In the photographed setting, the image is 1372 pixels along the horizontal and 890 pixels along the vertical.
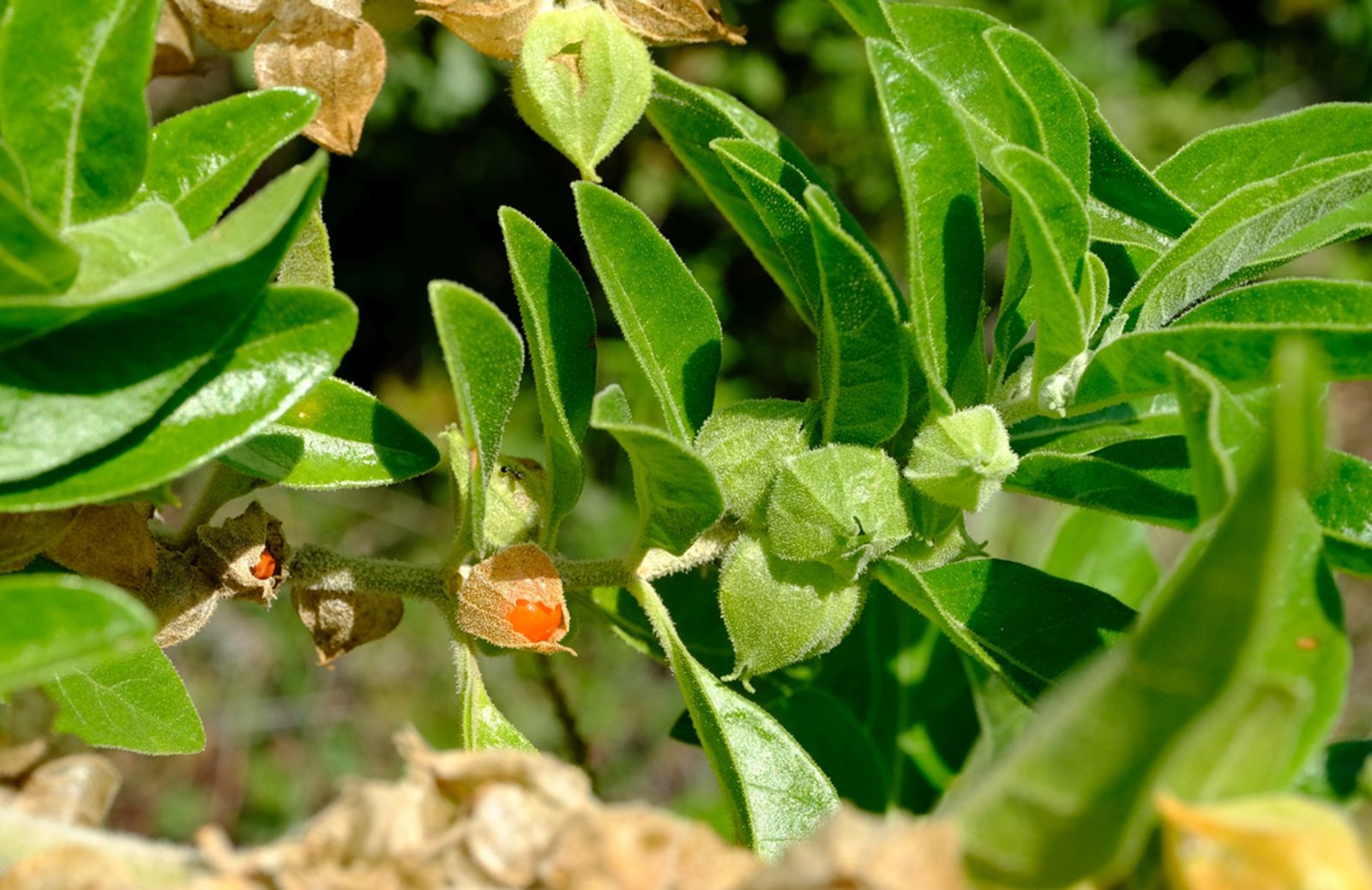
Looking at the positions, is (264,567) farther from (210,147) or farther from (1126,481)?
(1126,481)

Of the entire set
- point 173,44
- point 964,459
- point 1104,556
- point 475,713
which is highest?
point 173,44

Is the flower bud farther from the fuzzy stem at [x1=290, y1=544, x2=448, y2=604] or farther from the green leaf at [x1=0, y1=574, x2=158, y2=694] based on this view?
the green leaf at [x1=0, y1=574, x2=158, y2=694]

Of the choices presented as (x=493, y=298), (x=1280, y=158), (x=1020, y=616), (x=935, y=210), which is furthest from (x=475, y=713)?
(x=493, y=298)

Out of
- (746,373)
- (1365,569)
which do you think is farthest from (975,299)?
(746,373)

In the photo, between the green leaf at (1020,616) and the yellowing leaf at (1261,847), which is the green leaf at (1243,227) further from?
the yellowing leaf at (1261,847)

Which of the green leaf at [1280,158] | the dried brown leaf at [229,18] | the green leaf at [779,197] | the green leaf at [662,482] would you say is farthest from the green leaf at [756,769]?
the dried brown leaf at [229,18]

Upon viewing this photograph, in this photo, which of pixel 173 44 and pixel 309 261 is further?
pixel 173 44

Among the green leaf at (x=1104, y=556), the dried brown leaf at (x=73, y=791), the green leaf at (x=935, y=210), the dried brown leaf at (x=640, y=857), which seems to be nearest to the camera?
the dried brown leaf at (x=640, y=857)
